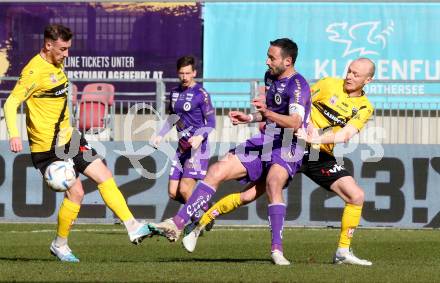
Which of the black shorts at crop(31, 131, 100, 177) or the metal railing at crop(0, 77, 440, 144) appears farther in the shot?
the metal railing at crop(0, 77, 440, 144)

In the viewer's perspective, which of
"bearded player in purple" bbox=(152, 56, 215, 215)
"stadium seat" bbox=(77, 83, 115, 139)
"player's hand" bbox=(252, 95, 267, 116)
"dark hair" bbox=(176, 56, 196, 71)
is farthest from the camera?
"stadium seat" bbox=(77, 83, 115, 139)

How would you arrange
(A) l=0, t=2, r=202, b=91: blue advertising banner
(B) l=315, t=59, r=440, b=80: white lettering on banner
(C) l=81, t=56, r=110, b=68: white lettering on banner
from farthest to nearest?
(C) l=81, t=56, r=110, b=68: white lettering on banner < (A) l=0, t=2, r=202, b=91: blue advertising banner < (B) l=315, t=59, r=440, b=80: white lettering on banner

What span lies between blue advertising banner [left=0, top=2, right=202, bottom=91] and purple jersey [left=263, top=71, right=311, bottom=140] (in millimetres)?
13681

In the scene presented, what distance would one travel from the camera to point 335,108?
485 inches

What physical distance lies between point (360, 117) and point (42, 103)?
3.19m

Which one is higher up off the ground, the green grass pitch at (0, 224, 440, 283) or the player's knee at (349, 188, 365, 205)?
the player's knee at (349, 188, 365, 205)

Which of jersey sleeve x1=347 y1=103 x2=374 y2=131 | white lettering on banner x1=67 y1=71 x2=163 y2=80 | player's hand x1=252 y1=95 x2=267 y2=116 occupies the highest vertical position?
player's hand x1=252 y1=95 x2=267 y2=116

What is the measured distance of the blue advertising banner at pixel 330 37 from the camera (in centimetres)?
2538

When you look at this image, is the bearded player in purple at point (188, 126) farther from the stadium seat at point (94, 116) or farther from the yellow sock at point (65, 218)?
the yellow sock at point (65, 218)

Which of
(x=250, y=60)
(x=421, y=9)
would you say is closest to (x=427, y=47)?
(x=421, y=9)

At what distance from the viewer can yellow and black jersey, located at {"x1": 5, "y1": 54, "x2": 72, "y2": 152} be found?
1180 cm

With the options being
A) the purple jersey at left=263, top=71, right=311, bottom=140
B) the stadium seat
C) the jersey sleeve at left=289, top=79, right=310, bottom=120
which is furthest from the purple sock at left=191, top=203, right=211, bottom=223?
the stadium seat

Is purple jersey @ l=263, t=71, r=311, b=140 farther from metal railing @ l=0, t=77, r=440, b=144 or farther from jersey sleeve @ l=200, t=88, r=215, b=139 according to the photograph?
metal railing @ l=0, t=77, r=440, b=144

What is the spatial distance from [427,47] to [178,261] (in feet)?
47.6
